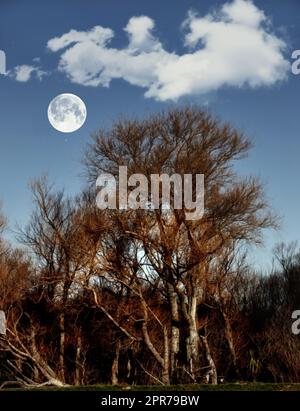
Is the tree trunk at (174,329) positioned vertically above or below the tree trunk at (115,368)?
above

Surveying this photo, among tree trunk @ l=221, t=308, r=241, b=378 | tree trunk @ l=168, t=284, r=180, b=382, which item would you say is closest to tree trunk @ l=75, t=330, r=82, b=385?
tree trunk @ l=168, t=284, r=180, b=382

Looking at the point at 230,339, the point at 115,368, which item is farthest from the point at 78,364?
the point at 230,339

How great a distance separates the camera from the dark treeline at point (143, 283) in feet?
65.3

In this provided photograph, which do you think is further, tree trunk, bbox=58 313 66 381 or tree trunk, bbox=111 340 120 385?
tree trunk, bbox=111 340 120 385

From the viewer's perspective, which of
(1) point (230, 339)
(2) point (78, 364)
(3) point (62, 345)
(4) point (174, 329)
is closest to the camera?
(4) point (174, 329)

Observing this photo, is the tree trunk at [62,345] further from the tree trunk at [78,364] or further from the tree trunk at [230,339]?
the tree trunk at [230,339]

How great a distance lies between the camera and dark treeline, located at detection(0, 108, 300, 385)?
1991cm

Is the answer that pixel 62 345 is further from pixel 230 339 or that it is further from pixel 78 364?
pixel 230 339

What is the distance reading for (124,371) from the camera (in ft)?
81.4

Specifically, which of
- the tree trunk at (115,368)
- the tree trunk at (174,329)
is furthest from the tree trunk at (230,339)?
the tree trunk at (115,368)

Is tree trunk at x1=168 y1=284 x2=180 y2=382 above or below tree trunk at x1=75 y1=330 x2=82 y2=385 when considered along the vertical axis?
above

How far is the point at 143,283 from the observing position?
22.8 meters

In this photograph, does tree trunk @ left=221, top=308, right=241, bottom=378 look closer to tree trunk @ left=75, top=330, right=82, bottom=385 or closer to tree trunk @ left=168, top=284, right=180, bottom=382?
tree trunk @ left=168, top=284, right=180, bottom=382
